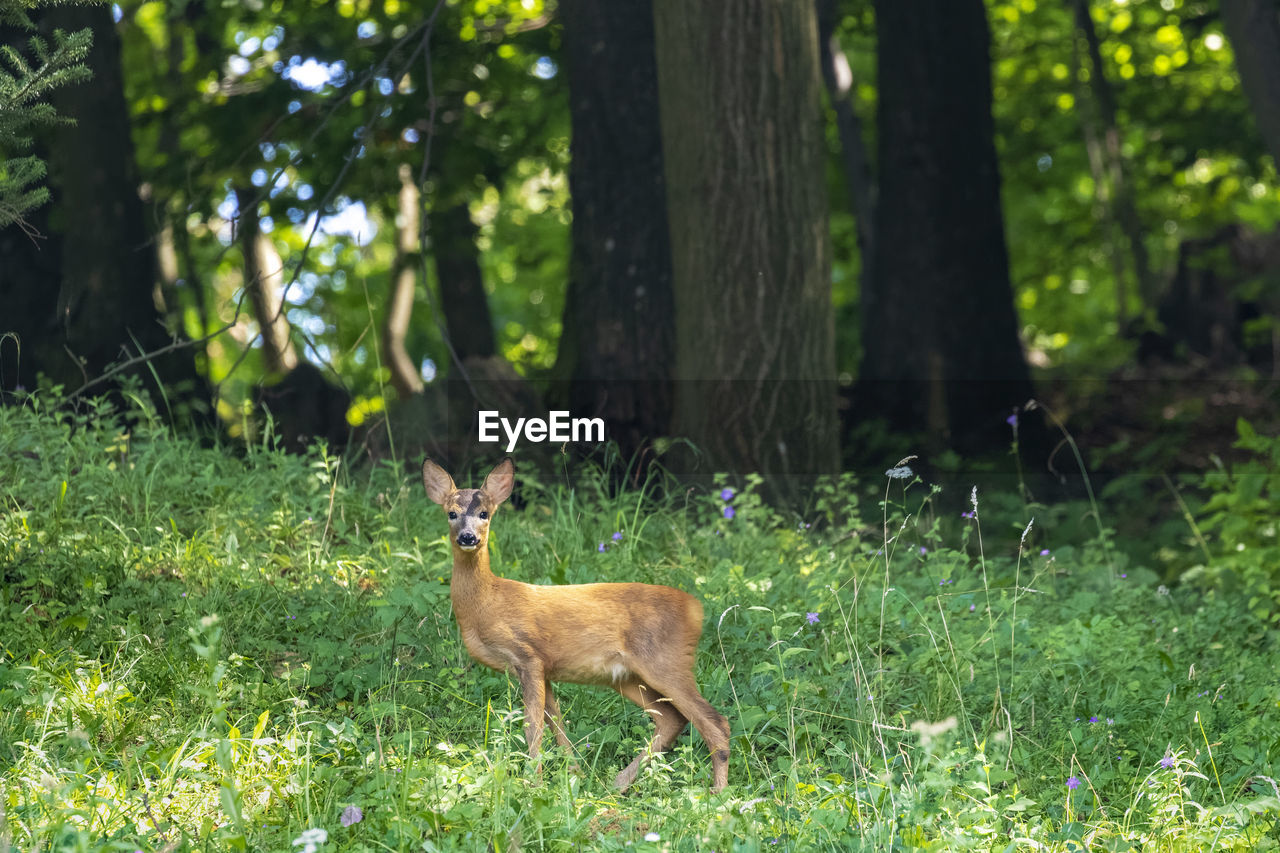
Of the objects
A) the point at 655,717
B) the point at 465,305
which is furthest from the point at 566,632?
the point at 465,305

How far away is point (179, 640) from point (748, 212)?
420cm

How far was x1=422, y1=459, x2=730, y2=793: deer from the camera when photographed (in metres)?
4.42

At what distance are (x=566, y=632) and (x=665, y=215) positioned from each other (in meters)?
5.65

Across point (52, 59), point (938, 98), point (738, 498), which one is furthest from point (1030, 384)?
point (52, 59)

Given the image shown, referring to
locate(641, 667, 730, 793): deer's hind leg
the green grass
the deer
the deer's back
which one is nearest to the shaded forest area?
the green grass

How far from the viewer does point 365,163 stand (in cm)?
1262

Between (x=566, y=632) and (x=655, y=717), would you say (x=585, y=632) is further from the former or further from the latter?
(x=655, y=717)

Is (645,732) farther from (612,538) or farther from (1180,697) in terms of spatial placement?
(1180,697)

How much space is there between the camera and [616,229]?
9.62 m

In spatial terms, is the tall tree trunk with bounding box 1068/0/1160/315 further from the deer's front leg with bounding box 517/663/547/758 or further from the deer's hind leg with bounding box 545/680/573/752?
the deer's front leg with bounding box 517/663/547/758

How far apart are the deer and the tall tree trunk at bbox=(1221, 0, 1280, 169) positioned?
23.4 ft

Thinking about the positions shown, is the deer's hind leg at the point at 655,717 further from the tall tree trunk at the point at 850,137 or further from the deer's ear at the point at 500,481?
the tall tree trunk at the point at 850,137

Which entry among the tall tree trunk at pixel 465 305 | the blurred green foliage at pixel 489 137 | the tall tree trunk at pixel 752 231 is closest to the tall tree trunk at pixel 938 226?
the blurred green foliage at pixel 489 137

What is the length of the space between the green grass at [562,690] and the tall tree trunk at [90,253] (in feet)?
5.07
